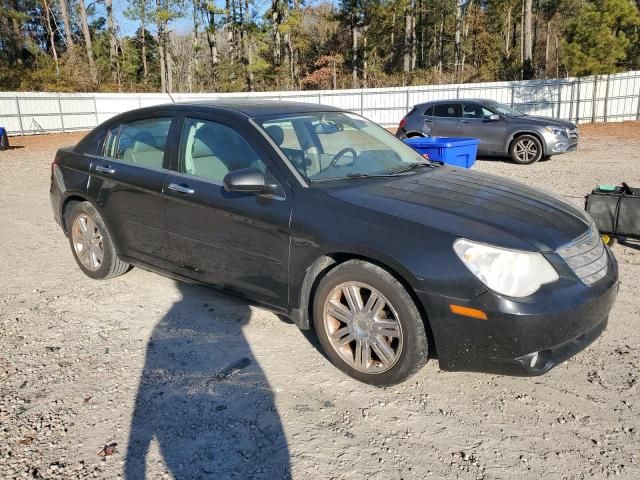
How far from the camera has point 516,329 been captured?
2.70 metres

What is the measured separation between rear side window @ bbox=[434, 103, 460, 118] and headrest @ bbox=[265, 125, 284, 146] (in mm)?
10947

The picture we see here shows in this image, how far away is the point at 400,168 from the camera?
13.1 ft

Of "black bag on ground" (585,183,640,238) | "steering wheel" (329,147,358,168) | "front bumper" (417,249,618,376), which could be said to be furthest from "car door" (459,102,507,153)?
"front bumper" (417,249,618,376)

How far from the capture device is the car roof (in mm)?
3994

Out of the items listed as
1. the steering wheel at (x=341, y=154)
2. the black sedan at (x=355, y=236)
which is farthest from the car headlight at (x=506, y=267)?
the steering wheel at (x=341, y=154)

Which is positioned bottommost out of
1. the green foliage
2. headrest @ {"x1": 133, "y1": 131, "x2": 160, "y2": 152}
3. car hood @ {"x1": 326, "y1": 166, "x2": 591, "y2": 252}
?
car hood @ {"x1": 326, "y1": 166, "x2": 591, "y2": 252}

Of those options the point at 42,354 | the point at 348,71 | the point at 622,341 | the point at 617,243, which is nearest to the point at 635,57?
the point at 348,71

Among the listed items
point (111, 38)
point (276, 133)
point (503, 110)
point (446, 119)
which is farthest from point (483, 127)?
point (111, 38)

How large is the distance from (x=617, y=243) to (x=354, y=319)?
13.8ft

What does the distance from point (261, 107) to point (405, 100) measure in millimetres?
22942

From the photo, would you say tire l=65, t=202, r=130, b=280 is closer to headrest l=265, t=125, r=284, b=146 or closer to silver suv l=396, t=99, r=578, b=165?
headrest l=265, t=125, r=284, b=146

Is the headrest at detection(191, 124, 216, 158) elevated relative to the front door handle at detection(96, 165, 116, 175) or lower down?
elevated

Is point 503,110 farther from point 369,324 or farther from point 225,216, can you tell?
point 369,324

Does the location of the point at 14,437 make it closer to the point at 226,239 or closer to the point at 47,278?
the point at 226,239
